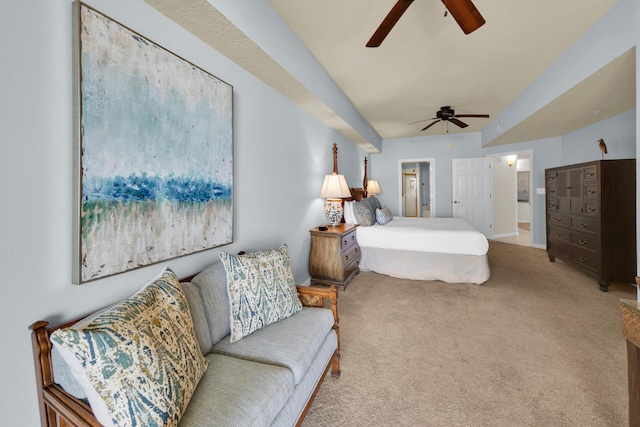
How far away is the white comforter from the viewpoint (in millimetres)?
3270

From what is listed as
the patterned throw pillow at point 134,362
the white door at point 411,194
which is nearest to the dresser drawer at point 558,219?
the patterned throw pillow at point 134,362

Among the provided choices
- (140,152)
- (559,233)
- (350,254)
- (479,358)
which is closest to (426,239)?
(350,254)

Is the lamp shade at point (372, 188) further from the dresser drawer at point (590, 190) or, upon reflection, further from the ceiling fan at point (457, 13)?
the ceiling fan at point (457, 13)

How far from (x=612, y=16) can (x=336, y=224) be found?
10.2ft

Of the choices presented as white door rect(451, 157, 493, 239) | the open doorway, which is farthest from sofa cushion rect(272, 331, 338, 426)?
the open doorway

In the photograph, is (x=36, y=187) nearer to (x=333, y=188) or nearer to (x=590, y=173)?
(x=333, y=188)

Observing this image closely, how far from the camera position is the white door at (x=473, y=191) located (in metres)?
5.96

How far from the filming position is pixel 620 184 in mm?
3066

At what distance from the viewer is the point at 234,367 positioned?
45.4 inches

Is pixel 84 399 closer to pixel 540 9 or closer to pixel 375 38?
pixel 375 38

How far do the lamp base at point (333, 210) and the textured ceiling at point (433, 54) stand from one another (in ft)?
3.76

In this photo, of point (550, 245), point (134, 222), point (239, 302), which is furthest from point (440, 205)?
point (134, 222)

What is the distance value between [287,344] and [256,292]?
0.34m

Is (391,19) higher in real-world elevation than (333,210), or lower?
higher
